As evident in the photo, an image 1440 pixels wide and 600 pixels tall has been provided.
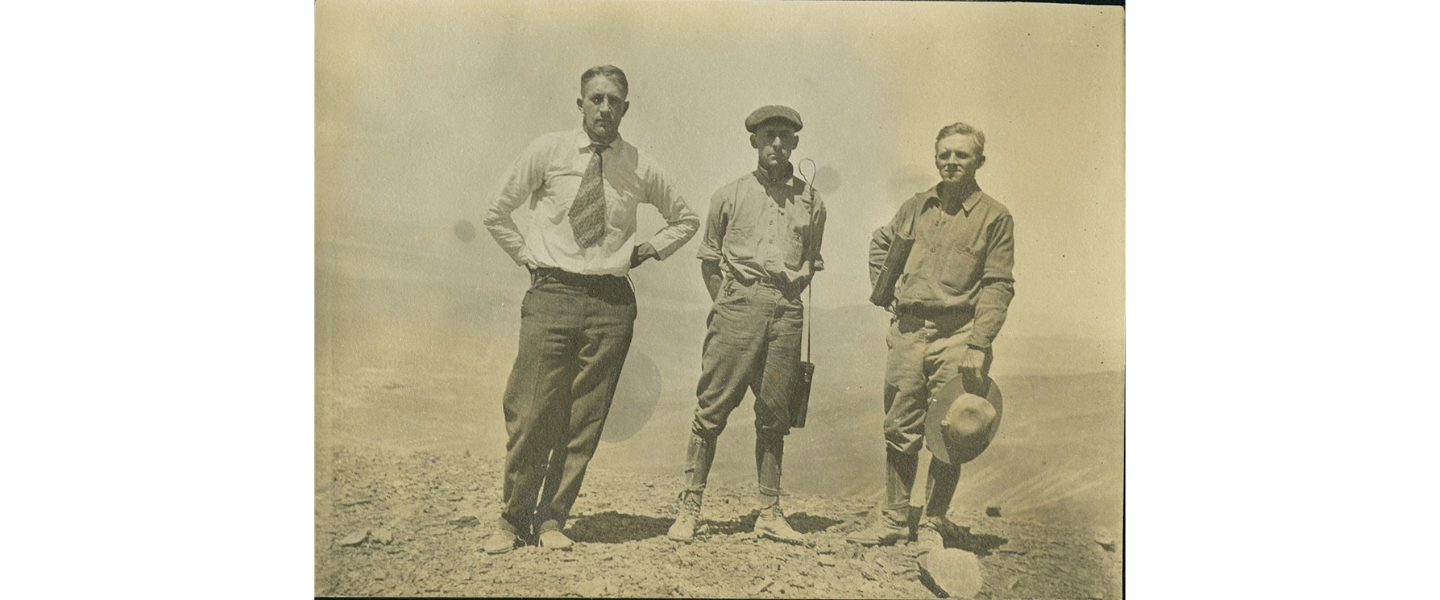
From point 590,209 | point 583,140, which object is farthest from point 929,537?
point 583,140

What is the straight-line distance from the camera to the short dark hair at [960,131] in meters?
3.70

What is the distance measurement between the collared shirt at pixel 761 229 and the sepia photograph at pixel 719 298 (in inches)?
0.4

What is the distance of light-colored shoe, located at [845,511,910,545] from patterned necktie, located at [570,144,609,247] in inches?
62.0

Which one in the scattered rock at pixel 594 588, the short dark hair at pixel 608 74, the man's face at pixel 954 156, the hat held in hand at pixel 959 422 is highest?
the short dark hair at pixel 608 74

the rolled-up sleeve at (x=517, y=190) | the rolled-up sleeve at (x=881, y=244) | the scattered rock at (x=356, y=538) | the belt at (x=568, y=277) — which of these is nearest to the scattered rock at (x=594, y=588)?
the scattered rock at (x=356, y=538)

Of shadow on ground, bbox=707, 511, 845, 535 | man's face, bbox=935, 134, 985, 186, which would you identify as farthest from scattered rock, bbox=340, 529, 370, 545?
man's face, bbox=935, 134, 985, 186

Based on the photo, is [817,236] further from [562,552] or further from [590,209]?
[562,552]

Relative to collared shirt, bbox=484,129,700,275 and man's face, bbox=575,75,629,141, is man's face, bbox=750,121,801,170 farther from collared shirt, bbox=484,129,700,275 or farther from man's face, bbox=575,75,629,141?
man's face, bbox=575,75,629,141

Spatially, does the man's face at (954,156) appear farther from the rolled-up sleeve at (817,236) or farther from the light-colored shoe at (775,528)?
the light-colored shoe at (775,528)

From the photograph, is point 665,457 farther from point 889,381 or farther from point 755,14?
point 755,14

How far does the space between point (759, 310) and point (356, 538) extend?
183 cm

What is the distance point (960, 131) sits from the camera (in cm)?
370

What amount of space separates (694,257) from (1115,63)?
189 cm

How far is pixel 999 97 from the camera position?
3713mm
